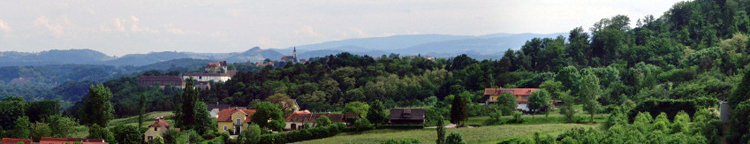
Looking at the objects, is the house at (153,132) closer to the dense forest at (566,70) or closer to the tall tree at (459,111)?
the dense forest at (566,70)

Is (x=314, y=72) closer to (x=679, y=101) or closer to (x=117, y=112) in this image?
(x=117, y=112)

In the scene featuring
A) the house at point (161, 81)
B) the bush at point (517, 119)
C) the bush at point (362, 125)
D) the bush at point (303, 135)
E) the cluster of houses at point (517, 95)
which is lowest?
the house at point (161, 81)

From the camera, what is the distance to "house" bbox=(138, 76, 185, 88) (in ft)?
464

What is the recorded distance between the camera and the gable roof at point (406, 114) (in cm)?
4962

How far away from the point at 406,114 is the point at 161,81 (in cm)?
10434

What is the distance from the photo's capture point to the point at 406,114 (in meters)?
49.9

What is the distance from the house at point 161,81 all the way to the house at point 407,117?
9966cm

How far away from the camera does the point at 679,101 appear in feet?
139

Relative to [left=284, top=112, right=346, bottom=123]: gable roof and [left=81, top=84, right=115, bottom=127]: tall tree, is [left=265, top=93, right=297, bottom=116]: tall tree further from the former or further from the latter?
[left=81, top=84, right=115, bottom=127]: tall tree

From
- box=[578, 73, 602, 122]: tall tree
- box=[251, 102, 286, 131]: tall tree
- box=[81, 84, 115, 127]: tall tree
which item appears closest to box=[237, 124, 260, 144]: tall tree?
box=[251, 102, 286, 131]: tall tree

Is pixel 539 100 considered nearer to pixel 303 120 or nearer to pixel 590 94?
pixel 590 94

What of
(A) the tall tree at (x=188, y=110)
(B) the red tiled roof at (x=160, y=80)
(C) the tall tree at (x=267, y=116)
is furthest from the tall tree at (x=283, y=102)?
(B) the red tiled roof at (x=160, y=80)

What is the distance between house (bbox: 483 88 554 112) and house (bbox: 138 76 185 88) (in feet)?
307

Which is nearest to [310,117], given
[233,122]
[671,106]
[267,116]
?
[267,116]
